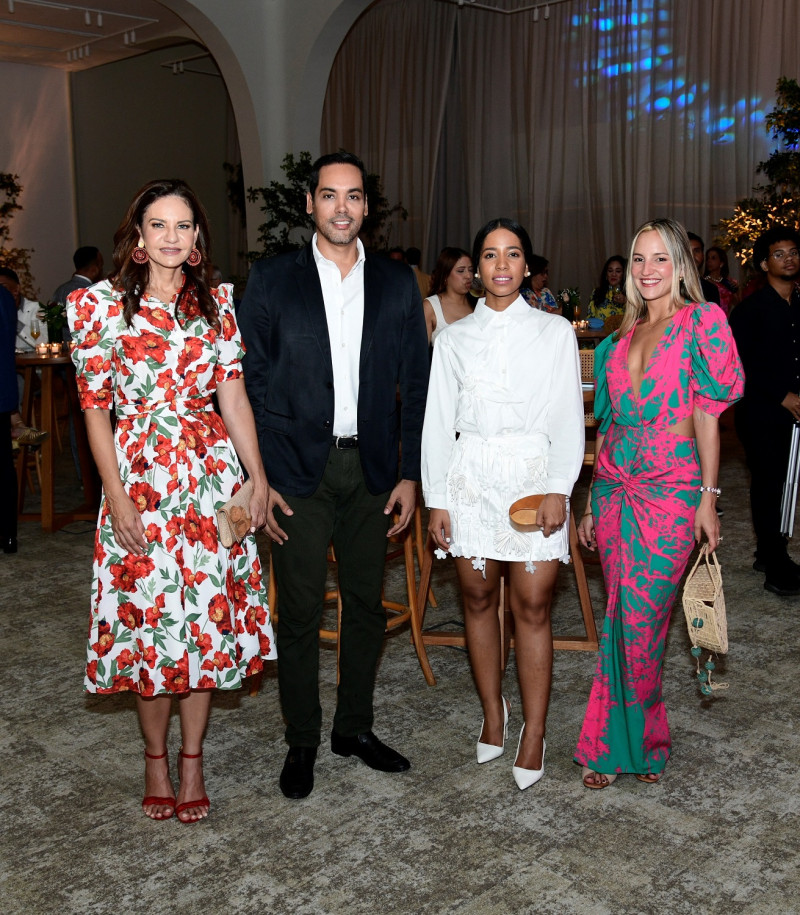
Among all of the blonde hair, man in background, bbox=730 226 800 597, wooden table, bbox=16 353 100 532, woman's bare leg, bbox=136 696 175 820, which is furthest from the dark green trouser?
wooden table, bbox=16 353 100 532

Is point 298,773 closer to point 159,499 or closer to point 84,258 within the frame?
point 159,499

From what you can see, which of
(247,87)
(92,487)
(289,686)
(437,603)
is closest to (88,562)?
(92,487)

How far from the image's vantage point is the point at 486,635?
122 inches

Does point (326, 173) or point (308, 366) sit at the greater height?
point (326, 173)

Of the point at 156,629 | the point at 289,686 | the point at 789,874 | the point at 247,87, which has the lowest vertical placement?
the point at 789,874

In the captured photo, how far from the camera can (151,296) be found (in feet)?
8.94

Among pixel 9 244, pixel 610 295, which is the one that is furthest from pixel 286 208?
pixel 9 244

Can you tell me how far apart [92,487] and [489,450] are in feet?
14.8

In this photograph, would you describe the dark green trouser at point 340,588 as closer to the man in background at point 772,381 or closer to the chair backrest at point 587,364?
the chair backrest at point 587,364

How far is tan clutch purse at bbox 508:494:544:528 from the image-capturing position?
111 inches

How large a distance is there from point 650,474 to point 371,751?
120cm

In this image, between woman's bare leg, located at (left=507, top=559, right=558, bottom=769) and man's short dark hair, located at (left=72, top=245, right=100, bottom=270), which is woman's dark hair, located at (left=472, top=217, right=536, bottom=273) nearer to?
woman's bare leg, located at (left=507, top=559, right=558, bottom=769)

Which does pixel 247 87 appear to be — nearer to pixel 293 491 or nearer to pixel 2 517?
pixel 2 517

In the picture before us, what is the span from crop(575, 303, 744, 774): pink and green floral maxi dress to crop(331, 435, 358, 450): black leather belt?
0.74m
